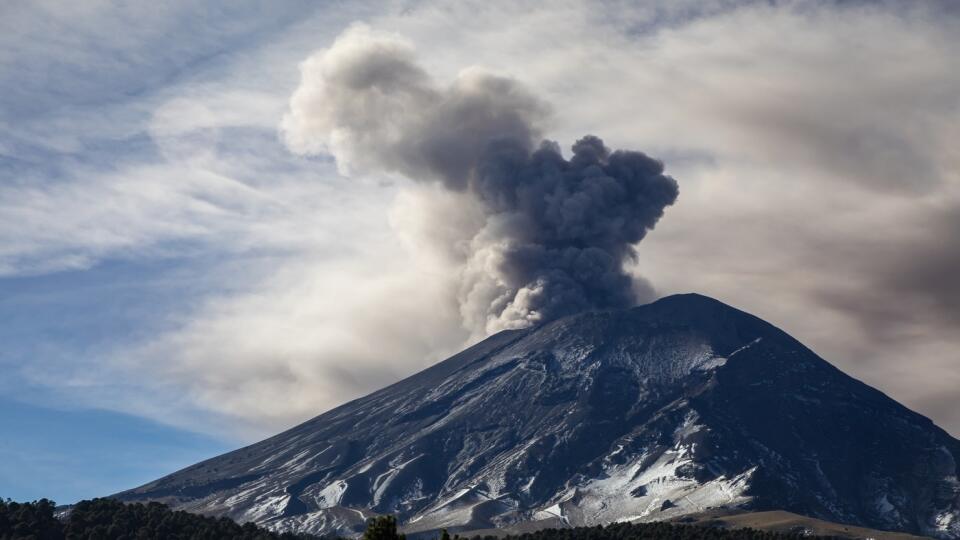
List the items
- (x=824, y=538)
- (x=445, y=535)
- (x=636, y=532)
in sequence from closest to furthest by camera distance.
Answer: (x=445, y=535) → (x=636, y=532) → (x=824, y=538)

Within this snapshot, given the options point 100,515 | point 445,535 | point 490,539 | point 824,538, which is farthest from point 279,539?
point 824,538

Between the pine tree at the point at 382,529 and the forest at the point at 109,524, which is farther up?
the forest at the point at 109,524

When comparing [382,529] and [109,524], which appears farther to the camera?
[109,524]

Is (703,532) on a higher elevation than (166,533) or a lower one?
lower

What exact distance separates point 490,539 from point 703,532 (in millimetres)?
26648

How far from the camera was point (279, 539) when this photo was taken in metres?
130

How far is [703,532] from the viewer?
15112 centimetres

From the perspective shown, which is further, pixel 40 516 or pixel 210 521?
pixel 210 521

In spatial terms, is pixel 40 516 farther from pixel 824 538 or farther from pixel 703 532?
pixel 824 538

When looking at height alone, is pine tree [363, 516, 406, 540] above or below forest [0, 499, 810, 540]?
below

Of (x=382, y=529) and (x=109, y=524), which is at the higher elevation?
(x=109, y=524)

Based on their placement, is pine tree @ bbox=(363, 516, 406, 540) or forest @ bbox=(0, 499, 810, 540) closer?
pine tree @ bbox=(363, 516, 406, 540)

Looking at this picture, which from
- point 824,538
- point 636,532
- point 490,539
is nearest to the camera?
point 636,532

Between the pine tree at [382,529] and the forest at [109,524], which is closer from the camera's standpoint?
the pine tree at [382,529]
